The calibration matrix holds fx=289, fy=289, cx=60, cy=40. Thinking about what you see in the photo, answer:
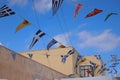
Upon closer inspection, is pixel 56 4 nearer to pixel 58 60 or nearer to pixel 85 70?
pixel 58 60

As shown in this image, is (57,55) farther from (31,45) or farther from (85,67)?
(31,45)

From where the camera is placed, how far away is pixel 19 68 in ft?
65.7

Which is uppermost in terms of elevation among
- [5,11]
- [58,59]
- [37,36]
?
[58,59]

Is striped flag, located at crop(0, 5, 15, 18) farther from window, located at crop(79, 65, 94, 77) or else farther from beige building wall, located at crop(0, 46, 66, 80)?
window, located at crop(79, 65, 94, 77)

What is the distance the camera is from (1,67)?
17984 mm

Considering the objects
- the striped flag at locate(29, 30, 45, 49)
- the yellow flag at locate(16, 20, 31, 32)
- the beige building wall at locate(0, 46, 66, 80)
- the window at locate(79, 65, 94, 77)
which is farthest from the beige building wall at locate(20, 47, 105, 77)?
the yellow flag at locate(16, 20, 31, 32)

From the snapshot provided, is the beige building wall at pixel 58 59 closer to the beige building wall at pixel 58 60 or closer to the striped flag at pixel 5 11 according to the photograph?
the beige building wall at pixel 58 60

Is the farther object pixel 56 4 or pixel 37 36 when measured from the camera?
pixel 37 36

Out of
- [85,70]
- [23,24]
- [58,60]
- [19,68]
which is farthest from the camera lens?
[85,70]

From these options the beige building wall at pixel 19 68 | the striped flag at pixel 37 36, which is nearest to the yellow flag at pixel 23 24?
the striped flag at pixel 37 36

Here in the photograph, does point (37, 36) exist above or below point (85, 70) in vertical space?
below

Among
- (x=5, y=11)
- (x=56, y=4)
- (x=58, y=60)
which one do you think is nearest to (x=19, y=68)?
(x=5, y=11)

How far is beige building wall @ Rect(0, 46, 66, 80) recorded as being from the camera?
1819 centimetres

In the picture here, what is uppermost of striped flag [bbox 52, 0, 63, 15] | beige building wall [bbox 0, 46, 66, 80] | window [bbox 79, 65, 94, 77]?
window [bbox 79, 65, 94, 77]
